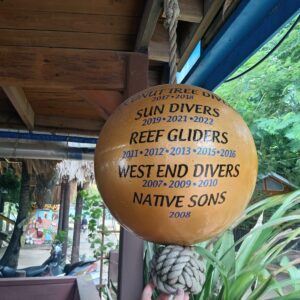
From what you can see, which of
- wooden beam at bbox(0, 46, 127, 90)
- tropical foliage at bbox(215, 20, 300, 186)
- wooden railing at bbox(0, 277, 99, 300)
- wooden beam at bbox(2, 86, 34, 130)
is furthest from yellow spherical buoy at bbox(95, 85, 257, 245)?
tropical foliage at bbox(215, 20, 300, 186)

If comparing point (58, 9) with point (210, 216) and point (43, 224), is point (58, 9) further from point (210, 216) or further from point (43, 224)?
point (43, 224)

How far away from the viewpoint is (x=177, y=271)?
0.38 m

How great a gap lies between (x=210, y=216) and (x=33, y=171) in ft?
15.1

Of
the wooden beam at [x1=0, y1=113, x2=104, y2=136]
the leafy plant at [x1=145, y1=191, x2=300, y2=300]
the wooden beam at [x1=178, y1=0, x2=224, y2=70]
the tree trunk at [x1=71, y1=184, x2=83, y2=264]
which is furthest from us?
the tree trunk at [x1=71, y1=184, x2=83, y2=264]

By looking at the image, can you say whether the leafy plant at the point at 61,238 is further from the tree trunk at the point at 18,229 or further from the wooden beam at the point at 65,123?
the wooden beam at the point at 65,123

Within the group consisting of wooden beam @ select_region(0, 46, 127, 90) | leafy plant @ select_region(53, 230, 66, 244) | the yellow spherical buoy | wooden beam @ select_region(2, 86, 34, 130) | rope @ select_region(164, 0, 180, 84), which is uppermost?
wooden beam @ select_region(2, 86, 34, 130)

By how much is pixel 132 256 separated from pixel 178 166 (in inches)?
35.5

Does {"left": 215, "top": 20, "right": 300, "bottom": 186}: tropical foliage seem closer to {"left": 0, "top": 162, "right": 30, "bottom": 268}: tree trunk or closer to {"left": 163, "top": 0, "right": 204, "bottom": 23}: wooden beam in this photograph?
{"left": 0, "top": 162, "right": 30, "bottom": 268}: tree trunk

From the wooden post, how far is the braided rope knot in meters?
0.80

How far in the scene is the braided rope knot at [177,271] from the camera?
385 mm

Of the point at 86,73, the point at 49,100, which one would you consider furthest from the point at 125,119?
the point at 49,100

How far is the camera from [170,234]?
40cm

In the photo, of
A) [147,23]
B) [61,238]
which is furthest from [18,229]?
[147,23]

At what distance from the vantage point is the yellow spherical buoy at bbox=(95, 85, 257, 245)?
383 mm
